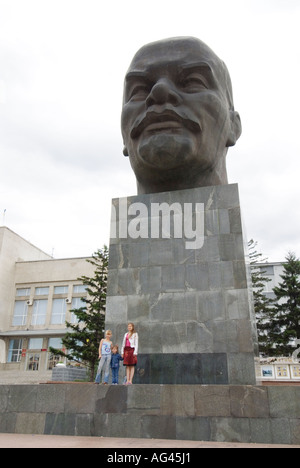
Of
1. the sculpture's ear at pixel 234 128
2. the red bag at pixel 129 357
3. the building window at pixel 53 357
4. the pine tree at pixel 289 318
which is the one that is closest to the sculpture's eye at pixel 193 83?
the sculpture's ear at pixel 234 128

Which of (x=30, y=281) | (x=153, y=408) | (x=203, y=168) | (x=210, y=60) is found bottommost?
(x=153, y=408)

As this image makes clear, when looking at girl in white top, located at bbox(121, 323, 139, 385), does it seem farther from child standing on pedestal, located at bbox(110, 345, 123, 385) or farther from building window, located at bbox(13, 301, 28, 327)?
building window, located at bbox(13, 301, 28, 327)

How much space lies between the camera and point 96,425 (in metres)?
6.39

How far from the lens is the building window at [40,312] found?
39719 millimetres

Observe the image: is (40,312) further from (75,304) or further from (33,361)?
(33,361)

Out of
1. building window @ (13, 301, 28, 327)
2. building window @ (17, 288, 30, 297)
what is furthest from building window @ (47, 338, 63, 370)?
building window @ (17, 288, 30, 297)

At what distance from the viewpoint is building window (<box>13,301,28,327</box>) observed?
4066 centimetres

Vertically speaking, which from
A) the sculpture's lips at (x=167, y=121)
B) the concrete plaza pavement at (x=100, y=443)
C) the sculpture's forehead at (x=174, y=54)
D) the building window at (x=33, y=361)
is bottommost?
the concrete plaza pavement at (x=100, y=443)

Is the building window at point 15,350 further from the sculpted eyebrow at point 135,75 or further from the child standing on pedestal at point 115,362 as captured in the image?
the sculpted eyebrow at point 135,75

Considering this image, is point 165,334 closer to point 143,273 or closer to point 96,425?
point 143,273

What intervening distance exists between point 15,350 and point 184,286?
117 feet

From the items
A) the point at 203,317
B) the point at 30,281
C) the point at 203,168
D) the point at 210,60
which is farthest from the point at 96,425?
the point at 30,281

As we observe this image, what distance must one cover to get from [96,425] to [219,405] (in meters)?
2.00
